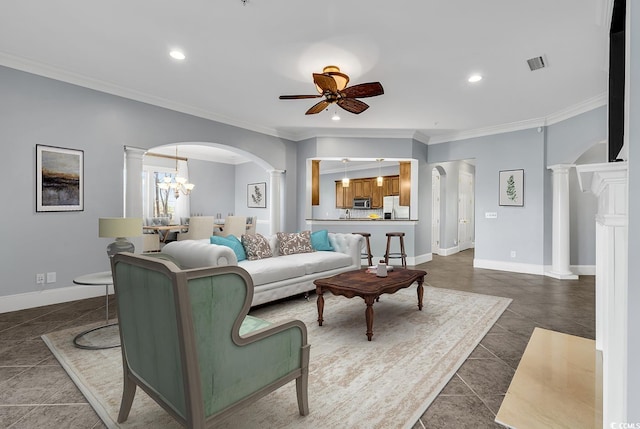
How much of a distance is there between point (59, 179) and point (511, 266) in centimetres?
731

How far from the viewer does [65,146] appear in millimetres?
3879

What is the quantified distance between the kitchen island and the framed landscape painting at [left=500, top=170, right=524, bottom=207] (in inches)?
67.7

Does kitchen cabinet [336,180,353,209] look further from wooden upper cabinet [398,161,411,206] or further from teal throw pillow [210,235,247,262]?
teal throw pillow [210,235,247,262]

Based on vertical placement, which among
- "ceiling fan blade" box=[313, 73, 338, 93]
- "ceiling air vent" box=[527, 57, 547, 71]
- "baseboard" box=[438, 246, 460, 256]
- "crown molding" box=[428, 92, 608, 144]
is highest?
"ceiling air vent" box=[527, 57, 547, 71]

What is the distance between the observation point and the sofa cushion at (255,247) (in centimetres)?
409

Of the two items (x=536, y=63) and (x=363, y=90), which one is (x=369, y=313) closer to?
(x=363, y=90)

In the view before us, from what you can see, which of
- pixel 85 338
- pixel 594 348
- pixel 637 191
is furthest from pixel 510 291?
pixel 85 338

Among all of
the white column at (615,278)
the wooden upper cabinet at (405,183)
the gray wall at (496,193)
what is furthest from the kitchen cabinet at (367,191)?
the white column at (615,278)

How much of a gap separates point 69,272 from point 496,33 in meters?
5.43

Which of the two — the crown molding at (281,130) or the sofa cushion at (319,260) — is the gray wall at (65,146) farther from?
the sofa cushion at (319,260)

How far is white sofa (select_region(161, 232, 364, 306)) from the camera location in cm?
344

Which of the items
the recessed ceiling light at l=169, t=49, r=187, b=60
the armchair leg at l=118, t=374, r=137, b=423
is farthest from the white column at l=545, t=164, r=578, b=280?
the armchair leg at l=118, t=374, r=137, b=423

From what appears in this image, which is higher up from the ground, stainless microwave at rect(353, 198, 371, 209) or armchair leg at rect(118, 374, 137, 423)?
stainless microwave at rect(353, 198, 371, 209)

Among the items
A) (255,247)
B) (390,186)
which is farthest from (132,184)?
(390,186)
